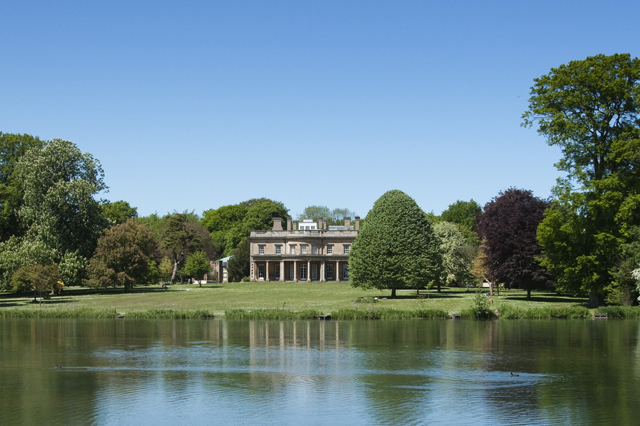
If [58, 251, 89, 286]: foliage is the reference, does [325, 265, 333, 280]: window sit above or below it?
below

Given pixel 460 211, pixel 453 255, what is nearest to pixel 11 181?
pixel 453 255

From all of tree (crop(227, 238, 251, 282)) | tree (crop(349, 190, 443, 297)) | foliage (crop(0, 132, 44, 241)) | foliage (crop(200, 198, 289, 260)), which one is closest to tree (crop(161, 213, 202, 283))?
tree (crop(227, 238, 251, 282))

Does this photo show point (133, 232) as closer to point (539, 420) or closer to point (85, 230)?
point (85, 230)

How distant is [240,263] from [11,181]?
1615 inches

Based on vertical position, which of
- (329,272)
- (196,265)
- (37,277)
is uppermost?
(37,277)

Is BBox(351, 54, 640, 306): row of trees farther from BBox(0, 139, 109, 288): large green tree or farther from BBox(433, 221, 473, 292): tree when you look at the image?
BBox(0, 139, 109, 288): large green tree

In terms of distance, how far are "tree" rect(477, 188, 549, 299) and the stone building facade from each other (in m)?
44.7

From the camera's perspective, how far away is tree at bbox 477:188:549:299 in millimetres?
46188

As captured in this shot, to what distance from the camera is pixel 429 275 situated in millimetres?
49000

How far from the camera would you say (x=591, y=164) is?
1619 inches

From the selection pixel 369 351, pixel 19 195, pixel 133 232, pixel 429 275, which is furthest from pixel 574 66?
pixel 19 195

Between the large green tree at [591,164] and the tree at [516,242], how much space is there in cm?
441

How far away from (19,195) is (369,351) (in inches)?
1661

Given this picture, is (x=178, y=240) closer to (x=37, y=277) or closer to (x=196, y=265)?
(x=196, y=265)
